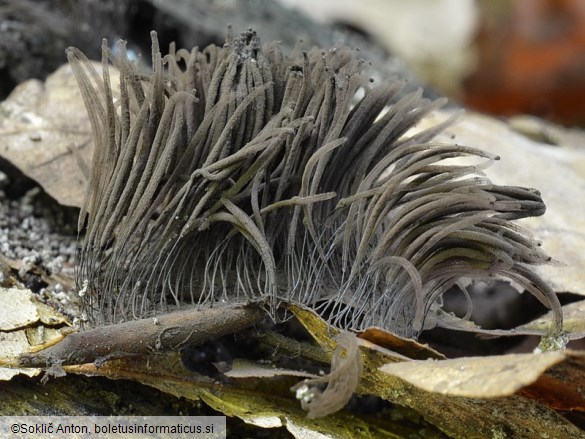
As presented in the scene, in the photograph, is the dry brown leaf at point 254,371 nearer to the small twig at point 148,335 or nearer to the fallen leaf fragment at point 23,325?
the small twig at point 148,335

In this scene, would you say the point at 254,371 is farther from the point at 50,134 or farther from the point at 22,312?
the point at 50,134

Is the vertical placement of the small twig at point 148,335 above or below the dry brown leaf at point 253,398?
above

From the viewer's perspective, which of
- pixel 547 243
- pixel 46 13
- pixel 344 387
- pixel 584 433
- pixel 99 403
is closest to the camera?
pixel 344 387

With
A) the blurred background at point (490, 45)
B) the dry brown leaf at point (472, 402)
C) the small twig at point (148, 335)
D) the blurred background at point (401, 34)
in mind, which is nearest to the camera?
the dry brown leaf at point (472, 402)

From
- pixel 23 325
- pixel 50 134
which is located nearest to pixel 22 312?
pixel 23 325

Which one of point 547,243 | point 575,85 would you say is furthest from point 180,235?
point 575,85

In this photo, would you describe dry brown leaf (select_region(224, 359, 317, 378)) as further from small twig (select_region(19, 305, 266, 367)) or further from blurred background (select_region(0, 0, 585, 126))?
blurred background (select_region(0, 0, 585, 126))

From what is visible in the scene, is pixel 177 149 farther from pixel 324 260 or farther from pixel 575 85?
pixel 575 85

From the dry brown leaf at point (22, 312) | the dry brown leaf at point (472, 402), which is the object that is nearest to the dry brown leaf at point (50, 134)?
the dry brown leaf at point (22, 312)

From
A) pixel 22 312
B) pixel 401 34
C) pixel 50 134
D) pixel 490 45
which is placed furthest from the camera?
pixel 401 34
